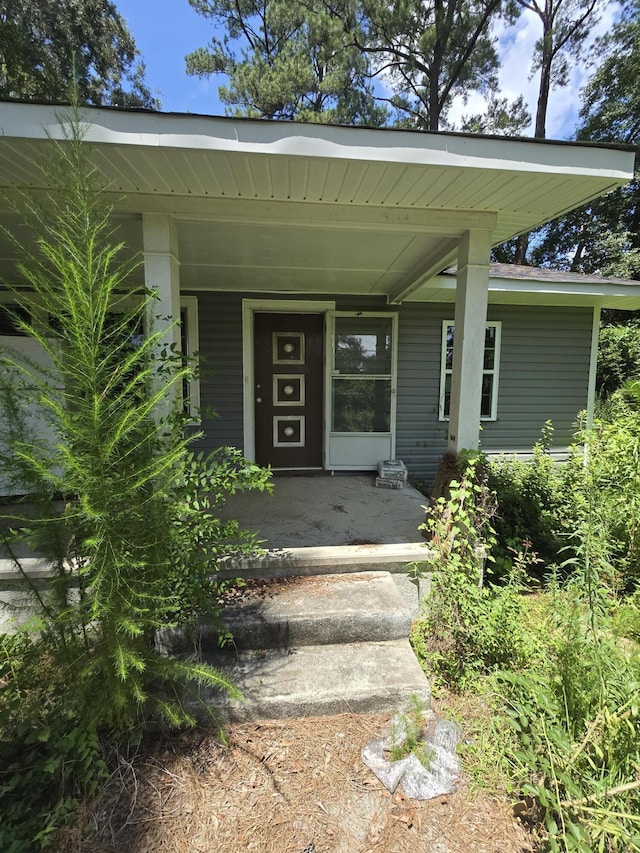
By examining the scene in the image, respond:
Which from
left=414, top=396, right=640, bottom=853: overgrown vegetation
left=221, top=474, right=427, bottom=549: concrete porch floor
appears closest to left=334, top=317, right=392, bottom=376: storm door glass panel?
left=221, top=474, right=427, bottom=549: concrete porch floor

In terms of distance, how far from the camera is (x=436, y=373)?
201 inches

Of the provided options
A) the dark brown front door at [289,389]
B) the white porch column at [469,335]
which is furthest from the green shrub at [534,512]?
the dark brown front door at [289,389]

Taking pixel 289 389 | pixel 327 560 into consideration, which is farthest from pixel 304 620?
pixel 289 389

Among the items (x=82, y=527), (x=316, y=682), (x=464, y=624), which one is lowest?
(x=316, y=682)

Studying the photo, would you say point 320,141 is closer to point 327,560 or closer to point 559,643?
point 327,560

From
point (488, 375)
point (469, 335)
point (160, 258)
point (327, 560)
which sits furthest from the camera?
point (488, 375)

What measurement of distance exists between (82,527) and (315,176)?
1.94 metres

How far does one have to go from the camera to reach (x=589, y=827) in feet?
3.94

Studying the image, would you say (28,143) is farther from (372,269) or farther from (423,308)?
(423,308)

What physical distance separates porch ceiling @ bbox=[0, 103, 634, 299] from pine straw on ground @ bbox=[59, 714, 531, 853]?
7.61 feet

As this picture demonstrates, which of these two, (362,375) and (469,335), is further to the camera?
(362,375)

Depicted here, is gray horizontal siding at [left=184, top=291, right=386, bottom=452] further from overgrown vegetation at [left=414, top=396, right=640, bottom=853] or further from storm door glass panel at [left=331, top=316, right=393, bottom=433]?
overgrown vegetation at [left=414, top=396, right=640, bottom=853]

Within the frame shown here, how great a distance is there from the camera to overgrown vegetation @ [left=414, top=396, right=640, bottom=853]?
4.29ft

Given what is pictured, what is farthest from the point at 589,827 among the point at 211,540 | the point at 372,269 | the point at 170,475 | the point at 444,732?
the point at 372,269
